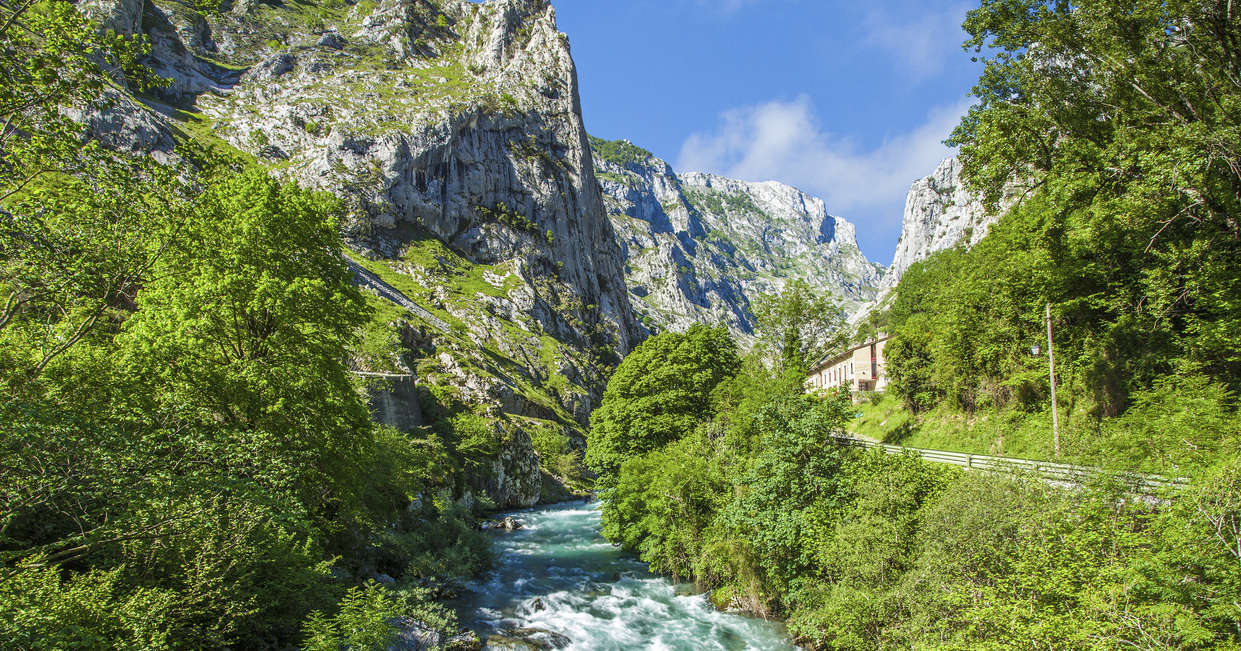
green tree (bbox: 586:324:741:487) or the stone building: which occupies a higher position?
the stone building

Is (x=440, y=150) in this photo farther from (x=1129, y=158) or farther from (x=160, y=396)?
(x=1129, y=158)

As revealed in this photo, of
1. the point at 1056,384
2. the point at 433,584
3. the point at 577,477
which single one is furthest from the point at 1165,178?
the point at 577,477

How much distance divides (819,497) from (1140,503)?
32.7 ft

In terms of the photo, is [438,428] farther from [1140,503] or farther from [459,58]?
[459,58]

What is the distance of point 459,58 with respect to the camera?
600 feet

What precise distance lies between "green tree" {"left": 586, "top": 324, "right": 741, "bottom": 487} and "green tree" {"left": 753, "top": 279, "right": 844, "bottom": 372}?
6356 mm

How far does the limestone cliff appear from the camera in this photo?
349 feet

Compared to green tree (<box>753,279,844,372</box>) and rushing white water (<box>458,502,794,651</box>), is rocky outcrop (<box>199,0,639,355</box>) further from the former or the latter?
rushing white water (<box>458,502,794,651</box>)

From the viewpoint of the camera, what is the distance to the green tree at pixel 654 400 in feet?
123

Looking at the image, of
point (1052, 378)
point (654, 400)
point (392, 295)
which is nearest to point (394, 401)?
point (654, 400)

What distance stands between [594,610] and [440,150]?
140 meters

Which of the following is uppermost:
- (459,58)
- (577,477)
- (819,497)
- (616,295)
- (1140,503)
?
(459,58)

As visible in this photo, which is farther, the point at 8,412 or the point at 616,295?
the point at 616,295

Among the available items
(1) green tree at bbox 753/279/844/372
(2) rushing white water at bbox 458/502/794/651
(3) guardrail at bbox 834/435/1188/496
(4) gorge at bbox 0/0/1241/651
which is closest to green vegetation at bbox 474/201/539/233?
(4) gorge at bbox 0/0/1241/651
